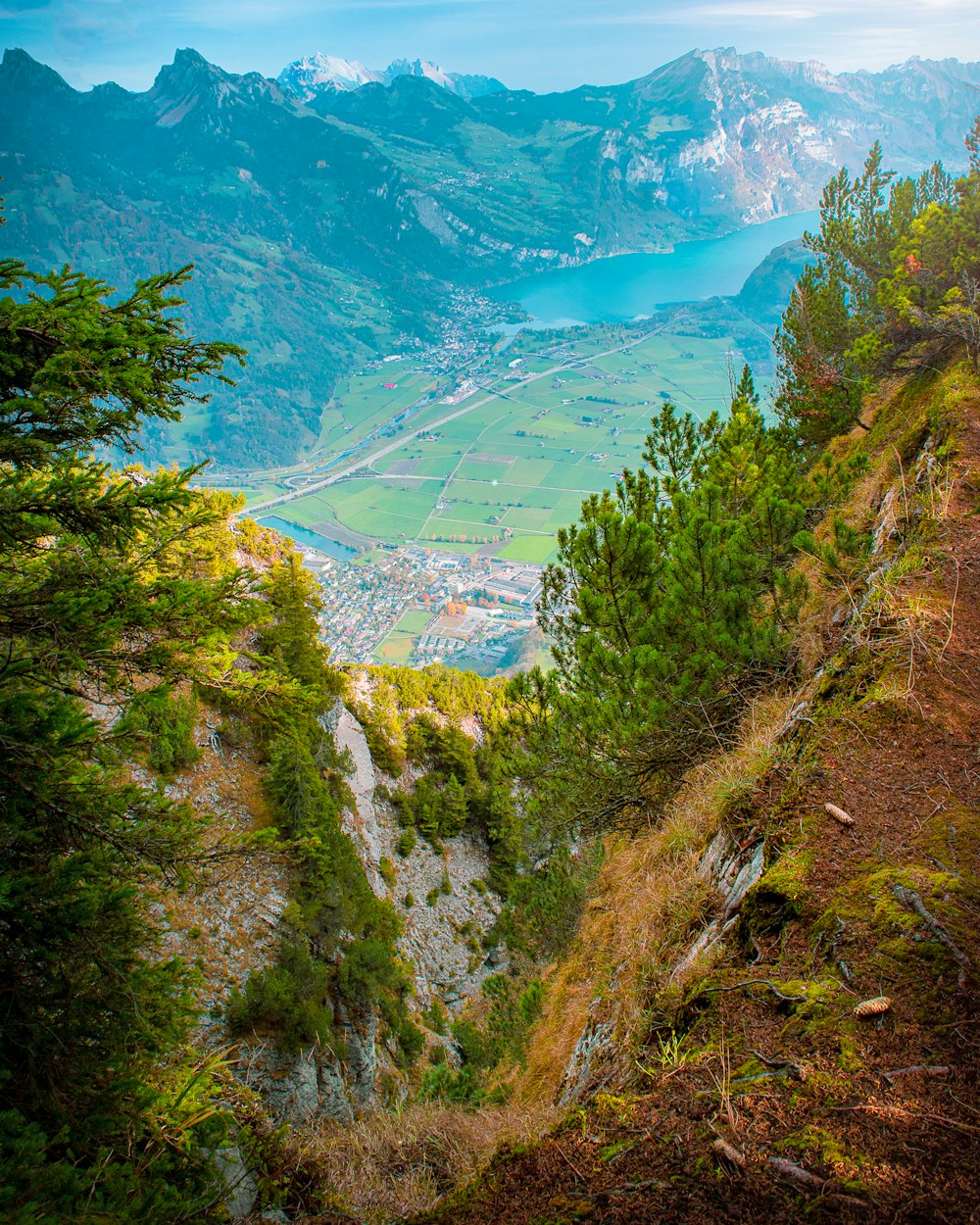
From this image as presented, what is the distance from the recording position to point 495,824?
79.5ft

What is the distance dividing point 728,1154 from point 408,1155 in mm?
4016

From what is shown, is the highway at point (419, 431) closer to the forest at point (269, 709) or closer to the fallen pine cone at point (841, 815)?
the forest at point (269, 709)

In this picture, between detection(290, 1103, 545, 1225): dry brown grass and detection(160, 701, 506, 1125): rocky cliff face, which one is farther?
detection(160, 701, 506, 1125): rocky cliff face

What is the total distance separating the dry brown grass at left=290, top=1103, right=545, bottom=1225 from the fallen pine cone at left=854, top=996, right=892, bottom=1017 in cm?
220

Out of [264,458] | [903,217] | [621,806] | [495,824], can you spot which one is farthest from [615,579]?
[264,458]

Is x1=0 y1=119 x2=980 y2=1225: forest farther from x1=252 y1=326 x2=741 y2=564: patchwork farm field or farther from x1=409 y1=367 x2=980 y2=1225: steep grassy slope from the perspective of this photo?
x1=252 y1=326 x2=741 y2=564: patchwork farm field

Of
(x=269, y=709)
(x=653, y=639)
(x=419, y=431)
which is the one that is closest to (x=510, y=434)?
(x=419, y=431)

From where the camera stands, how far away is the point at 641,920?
520 cm

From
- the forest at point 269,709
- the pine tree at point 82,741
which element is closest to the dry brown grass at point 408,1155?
the forest at point 269,709

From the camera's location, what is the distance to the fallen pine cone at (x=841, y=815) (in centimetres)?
412

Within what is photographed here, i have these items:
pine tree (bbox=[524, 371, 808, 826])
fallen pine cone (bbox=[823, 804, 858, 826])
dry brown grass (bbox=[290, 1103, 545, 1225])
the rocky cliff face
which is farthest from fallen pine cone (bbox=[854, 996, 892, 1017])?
the rocky cliff face

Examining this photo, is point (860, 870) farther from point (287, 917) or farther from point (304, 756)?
point (304, 756)

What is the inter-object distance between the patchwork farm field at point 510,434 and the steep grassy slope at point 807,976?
82547mm

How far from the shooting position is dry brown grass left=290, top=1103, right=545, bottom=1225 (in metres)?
4.72
